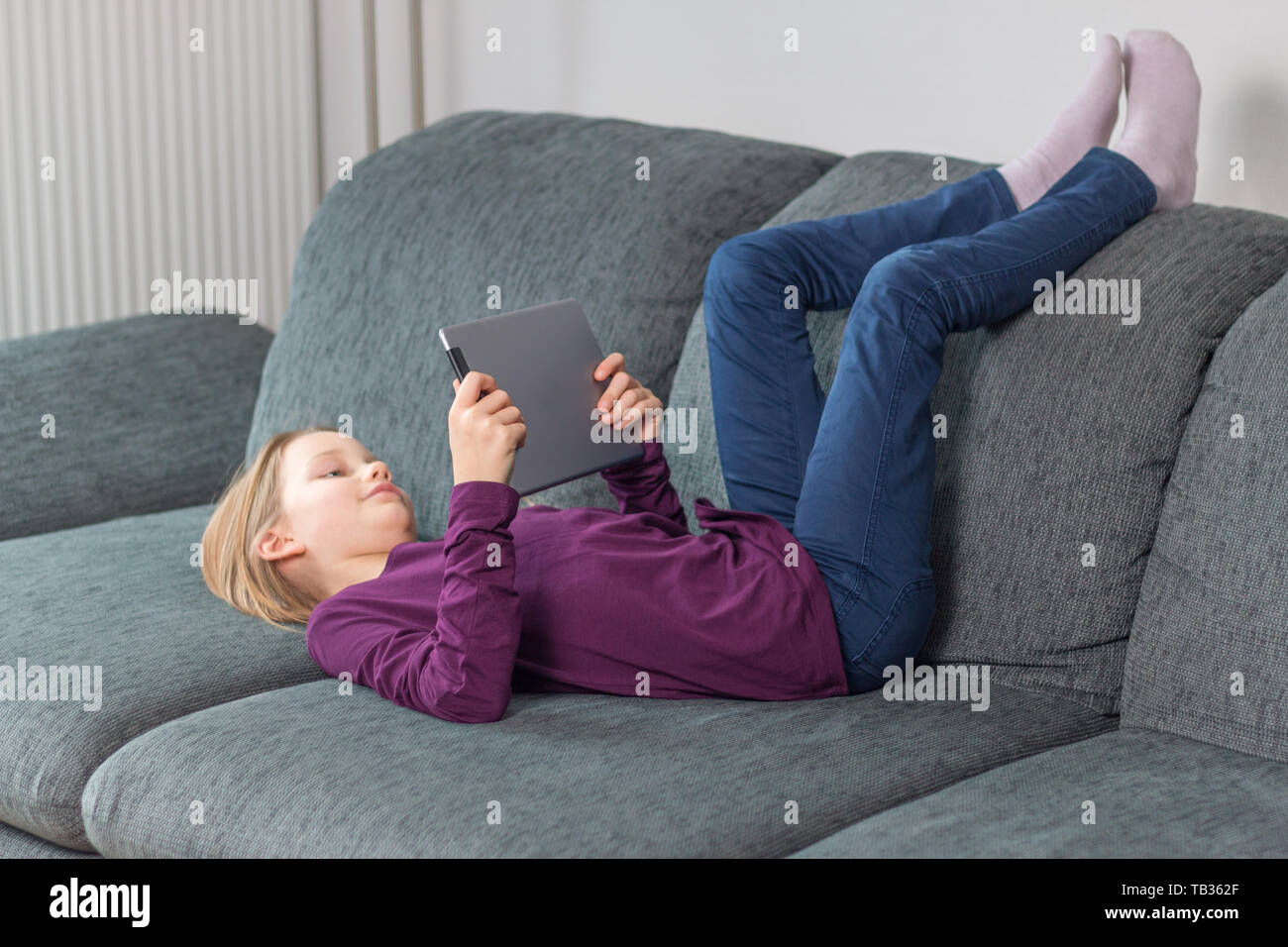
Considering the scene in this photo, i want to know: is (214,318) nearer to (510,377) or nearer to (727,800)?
(510,377)

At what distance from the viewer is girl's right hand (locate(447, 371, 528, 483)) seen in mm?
1359

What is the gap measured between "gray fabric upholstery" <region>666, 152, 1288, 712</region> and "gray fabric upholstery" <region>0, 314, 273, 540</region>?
1.24 metres

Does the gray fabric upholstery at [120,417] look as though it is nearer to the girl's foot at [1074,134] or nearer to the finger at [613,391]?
the finger at [613,391]

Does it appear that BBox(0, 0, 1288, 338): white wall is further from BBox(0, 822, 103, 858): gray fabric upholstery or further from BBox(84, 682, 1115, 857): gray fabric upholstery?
BBox(0, 822, 103, 858): gray fabric upholstery

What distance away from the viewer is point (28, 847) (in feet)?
4.82

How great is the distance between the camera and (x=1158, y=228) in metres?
1.52

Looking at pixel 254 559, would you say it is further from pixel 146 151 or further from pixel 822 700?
pixel 146 151

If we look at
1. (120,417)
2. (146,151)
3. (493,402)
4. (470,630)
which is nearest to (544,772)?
(470,630)

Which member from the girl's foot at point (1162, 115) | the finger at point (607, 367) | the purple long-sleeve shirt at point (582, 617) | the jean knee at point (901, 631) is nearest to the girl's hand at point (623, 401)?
the finger at point (607, 367)

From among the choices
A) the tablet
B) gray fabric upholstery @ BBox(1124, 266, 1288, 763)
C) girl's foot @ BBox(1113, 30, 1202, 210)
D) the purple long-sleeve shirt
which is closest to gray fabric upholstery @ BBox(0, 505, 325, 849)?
A: the purple long-sleeve shirt

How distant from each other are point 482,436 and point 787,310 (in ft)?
1.41

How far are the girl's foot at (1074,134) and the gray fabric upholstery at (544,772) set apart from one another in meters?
0.62

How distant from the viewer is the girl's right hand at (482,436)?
1.36m
